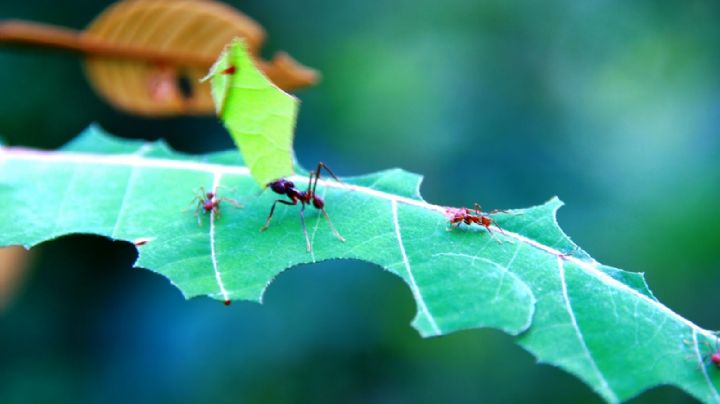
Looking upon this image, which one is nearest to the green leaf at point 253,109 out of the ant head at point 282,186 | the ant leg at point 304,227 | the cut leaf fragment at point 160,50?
the ant leg at point 304,227

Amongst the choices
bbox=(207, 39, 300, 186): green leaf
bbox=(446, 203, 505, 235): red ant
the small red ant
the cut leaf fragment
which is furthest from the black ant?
the cut leaf fragment

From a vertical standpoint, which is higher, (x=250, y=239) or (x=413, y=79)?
(x=250, y=239)

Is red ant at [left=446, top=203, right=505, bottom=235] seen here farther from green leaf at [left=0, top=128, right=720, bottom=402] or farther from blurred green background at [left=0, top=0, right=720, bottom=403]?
blurred green background at [left=0, top=0, right=720, bottom=403]

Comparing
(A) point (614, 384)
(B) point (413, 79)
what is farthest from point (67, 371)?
(A) point (614, 384)

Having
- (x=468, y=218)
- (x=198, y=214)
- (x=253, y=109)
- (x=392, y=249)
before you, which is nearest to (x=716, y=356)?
(x=468, y=218)

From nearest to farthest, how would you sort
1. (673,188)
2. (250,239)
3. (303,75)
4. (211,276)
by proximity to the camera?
(211,276) < (250,239) < (303,75) < (673,188)

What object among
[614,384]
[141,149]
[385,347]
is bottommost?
[385,347]

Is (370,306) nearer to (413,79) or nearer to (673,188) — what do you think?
(413,79)
